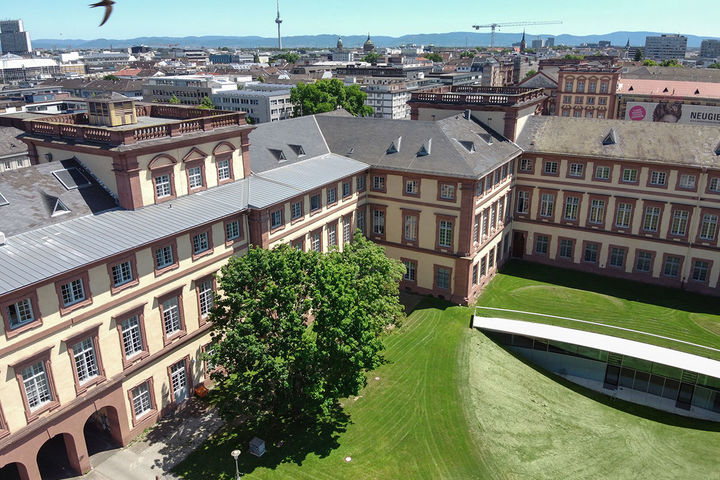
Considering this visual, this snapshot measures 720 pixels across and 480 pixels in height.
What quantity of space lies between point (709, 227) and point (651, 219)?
6075 mm

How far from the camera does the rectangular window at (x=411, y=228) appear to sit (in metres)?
61.5

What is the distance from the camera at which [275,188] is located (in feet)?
163

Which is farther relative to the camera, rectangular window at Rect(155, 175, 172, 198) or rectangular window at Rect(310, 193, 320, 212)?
rectangular window at Rect(310, 193, 320, 212)

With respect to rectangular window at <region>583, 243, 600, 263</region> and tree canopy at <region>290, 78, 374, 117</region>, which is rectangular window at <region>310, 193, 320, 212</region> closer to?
rectangular window at <region>583, 243, 600, 263</region>

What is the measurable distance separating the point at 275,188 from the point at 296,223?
418 cm

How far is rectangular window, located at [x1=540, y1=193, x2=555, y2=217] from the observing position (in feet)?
229

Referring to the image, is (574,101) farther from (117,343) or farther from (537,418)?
(117,343)

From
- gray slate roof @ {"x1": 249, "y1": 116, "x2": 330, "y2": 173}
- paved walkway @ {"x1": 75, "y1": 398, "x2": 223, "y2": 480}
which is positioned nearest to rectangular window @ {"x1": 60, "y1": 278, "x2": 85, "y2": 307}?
paved walkway @ {"x1": 75, "y1": 398, "x2": 223, "y2": 480}

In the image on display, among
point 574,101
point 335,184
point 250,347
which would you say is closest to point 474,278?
point 335,184

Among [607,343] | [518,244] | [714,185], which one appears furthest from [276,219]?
[714,185]

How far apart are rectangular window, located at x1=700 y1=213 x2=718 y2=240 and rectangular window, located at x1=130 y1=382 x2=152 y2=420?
62.2 meters

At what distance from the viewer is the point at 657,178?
63594mm

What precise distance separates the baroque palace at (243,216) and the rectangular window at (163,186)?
13cm

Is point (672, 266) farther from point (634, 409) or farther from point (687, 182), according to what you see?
point (634, 409)
